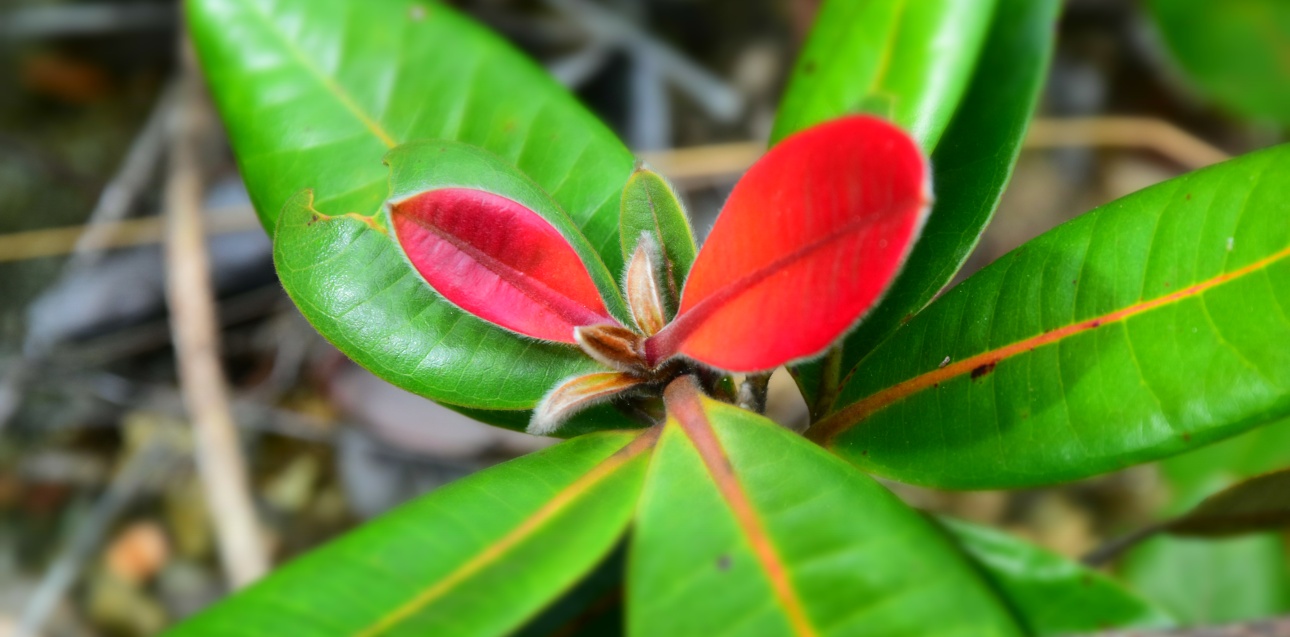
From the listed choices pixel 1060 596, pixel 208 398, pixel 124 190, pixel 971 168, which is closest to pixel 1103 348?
pixel 971 168

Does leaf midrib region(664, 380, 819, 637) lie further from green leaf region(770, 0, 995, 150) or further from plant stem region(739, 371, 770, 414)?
green leaf region(770, 0, 995, 150)

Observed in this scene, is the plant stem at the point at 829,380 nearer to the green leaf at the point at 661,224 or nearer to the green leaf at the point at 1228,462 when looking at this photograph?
the green leaf at the point at 661,224

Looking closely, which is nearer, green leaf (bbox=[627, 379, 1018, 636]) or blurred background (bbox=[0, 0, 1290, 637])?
green leaf (bbox=[627, 379, 1018, 636])

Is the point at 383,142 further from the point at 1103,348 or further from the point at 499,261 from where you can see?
the point at 1103,348

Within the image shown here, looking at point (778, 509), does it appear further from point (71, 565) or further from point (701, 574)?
point (71, 565)

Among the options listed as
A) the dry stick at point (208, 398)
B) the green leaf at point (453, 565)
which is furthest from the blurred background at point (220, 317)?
the green leaf at point (453, 565)

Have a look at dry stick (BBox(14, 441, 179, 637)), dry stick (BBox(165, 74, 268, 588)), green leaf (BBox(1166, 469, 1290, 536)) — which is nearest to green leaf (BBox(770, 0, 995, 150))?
green leaf (BBox(1166, 469, 1290, 536))

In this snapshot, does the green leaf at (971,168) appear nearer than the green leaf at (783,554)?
No
